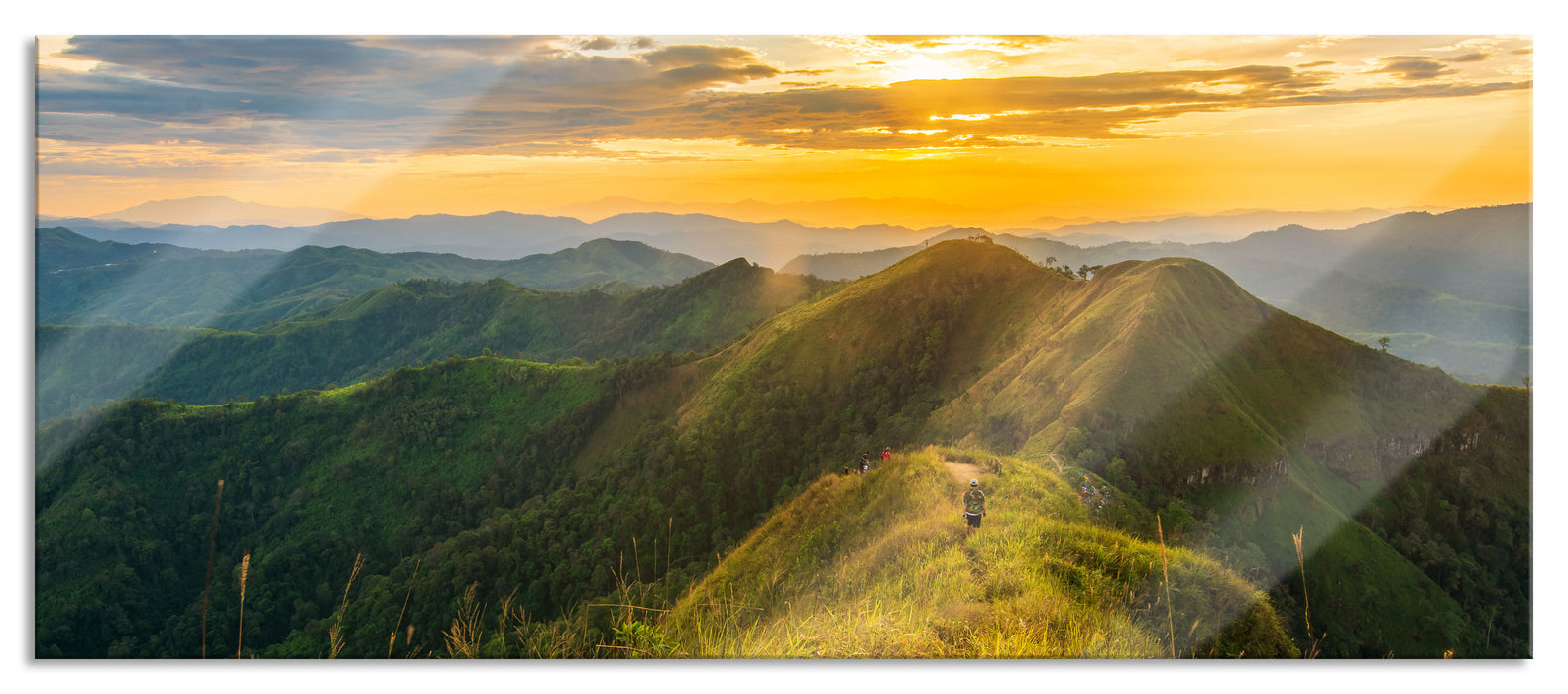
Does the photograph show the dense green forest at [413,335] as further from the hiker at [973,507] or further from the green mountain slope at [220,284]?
the hiker at [973,507]

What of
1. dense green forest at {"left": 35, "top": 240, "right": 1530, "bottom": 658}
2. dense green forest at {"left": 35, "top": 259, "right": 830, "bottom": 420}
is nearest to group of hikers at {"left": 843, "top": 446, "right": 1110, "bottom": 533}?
dense green forest at {"left": 35, "top": 240, "right": 1530, "bottom": 658}

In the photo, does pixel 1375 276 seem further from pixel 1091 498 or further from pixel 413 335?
pixel 413 335

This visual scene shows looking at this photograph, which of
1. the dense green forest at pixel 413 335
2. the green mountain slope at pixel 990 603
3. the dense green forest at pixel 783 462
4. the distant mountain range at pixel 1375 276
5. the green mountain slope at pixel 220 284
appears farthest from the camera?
the green mountain slope at pixel 220 284

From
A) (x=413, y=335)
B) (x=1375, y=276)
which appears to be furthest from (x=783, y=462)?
(x=1375, y=276)

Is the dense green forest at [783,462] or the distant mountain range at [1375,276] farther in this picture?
the distant mountain range at [1375,276]

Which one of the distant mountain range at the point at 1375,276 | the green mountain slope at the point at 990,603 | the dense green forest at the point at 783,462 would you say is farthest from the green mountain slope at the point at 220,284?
the green mountain slope at the point at 990,603

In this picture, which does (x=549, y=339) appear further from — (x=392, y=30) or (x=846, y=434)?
(x=392, y=30)

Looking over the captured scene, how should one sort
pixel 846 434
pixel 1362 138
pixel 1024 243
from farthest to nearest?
pixel 1024 243 → pixel 846 434 → pixel 1362 138

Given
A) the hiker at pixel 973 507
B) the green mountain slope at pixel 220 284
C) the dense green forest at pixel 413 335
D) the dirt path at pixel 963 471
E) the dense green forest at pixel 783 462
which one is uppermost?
the hiker at pixel 973 507

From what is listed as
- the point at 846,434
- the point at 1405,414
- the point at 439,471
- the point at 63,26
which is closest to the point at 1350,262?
the point at 1405,414
